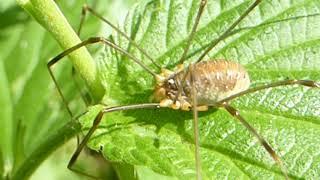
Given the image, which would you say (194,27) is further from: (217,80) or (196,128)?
(196,128)

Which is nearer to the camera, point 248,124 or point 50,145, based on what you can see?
point 248,124

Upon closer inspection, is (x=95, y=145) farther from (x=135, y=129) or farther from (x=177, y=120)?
(x=177, y=120)

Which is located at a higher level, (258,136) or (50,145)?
(50,145)

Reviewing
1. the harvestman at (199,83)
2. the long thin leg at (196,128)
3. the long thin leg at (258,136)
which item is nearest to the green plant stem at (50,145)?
the harvestman at (199,83)

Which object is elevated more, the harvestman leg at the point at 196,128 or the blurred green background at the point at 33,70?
the blurred green background at the point at 33,70

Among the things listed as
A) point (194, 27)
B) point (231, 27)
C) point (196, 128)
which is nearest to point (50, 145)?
point (196, 128)

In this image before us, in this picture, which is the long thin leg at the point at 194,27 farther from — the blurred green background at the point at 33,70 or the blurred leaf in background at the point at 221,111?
the blurred green background at the point at 33,70

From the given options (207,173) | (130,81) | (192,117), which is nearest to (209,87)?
(192,117)
